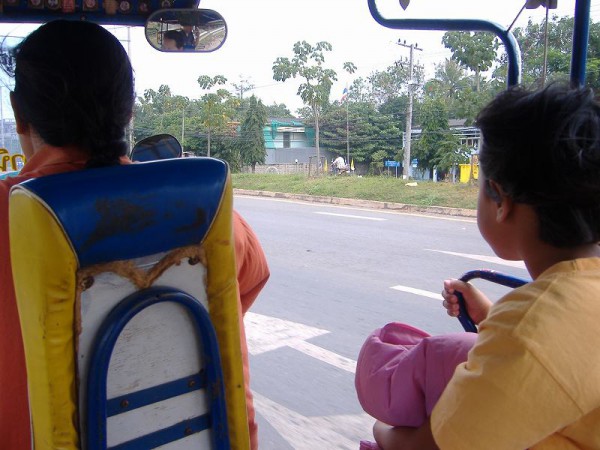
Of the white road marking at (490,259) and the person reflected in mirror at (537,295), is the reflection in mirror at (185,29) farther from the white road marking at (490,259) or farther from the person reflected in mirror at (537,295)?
the white road marking at (490,259)

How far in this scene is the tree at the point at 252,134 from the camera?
25641mm

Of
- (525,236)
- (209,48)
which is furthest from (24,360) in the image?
(209,48)

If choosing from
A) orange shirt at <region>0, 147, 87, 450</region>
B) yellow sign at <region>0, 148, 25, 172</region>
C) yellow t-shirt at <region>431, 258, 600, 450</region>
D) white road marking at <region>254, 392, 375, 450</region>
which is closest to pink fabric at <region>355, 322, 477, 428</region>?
yellow t-shirt at <region>431, 258, 600, 450</region>

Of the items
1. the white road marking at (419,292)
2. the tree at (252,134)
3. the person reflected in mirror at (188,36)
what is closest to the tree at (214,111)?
the tree at (252,134)

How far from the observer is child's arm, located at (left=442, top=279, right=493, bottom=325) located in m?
1.36

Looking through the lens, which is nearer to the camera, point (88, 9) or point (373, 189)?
point (88, 9)

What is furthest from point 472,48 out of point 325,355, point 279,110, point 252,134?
point 279,110

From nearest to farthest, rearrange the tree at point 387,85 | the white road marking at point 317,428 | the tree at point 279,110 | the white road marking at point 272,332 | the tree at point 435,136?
the white road marking at point 317,428 < the white road marking at point 272,332 < the tree at point 435,136 < the tree at point 387,85 < the tree at point 279,110

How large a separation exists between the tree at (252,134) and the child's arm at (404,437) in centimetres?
2454

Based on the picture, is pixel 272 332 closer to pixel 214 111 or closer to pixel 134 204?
pixel 134 204

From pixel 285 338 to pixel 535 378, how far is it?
3442 mm

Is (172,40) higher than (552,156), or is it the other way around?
(172,40)

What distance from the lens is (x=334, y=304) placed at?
5.09m

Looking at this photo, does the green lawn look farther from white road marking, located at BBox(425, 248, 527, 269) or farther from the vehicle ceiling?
the vehicle ceiling
